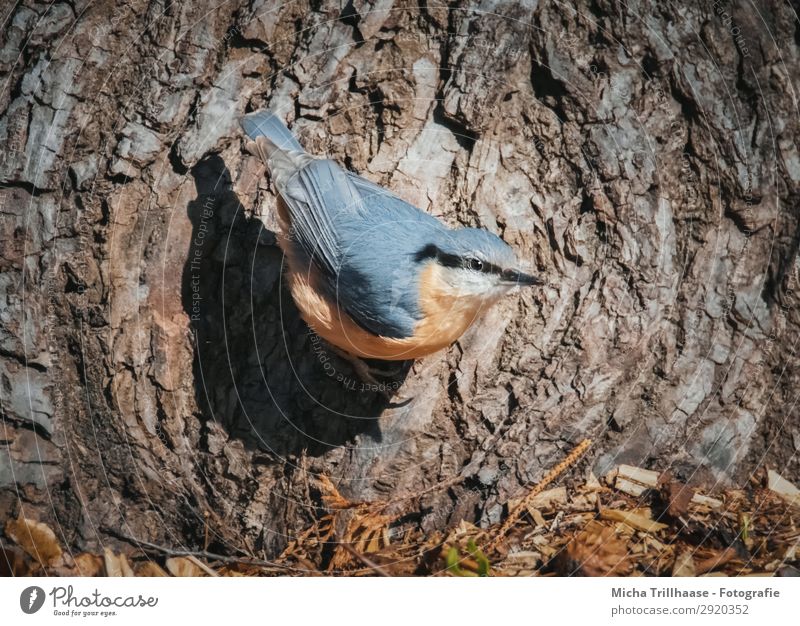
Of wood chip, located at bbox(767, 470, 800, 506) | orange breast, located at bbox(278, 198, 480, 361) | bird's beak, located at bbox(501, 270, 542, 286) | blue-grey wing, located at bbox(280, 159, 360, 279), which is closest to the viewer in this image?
bird's beak, located at bbox(501, 270, 542, 286)

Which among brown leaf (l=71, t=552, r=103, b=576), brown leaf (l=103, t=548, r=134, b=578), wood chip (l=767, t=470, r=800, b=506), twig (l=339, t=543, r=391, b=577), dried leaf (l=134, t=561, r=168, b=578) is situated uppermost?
wood chip (l=767, t=470, r=800, b=506)

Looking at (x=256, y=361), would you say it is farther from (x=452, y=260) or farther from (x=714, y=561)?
(x=714, y=561)

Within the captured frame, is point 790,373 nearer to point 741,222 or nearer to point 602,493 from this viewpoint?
point 741,222

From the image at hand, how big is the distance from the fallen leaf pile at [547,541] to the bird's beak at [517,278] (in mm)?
989

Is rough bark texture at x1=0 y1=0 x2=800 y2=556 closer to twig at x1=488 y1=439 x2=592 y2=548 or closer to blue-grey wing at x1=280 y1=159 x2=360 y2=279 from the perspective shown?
twig at x1=488 y1=439 x2=592 y2=548

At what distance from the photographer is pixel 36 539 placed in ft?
10.7

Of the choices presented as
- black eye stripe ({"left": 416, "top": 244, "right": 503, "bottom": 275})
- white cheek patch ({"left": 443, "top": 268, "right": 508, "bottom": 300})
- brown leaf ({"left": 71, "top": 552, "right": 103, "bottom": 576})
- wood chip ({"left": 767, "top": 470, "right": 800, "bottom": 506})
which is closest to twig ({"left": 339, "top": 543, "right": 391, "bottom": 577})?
brown leaf ({"left": 71, "top": 552, "right": 103, "bottom": 576})

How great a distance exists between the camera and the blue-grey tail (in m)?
3.40

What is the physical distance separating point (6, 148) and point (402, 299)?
1839 mm

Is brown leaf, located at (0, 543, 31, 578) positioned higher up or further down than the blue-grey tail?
further down

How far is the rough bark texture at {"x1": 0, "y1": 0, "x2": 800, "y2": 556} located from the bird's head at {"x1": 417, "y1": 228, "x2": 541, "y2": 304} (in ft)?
1.55

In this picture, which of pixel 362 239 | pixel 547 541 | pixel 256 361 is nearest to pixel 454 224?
pixel 362 239

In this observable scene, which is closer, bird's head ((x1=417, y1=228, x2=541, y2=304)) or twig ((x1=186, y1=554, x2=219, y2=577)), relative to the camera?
bird's head ((x1=417, y1=228, x2=541, y2=304))

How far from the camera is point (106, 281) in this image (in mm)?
3439
